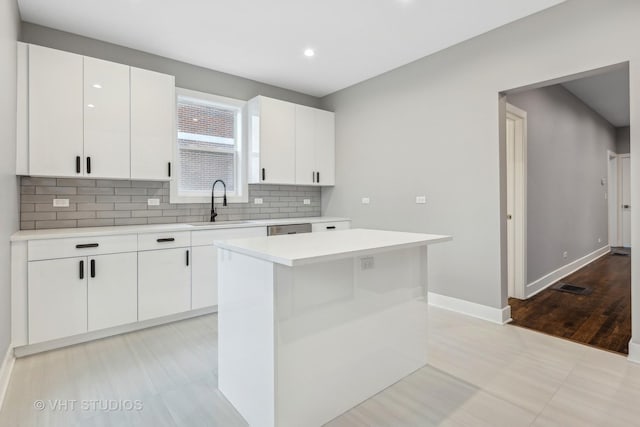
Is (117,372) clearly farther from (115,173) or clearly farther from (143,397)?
(115,173)

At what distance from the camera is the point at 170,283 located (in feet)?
10.2

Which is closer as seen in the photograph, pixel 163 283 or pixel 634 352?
pixel 634 352

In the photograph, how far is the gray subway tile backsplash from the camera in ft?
9.71

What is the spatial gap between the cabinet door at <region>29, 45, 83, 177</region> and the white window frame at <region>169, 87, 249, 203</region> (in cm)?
91

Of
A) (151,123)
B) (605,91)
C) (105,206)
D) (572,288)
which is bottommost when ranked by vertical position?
(572,288)

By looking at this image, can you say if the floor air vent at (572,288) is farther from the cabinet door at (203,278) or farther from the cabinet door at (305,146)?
the cabinet door at (203,278)

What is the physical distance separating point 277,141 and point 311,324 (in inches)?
121

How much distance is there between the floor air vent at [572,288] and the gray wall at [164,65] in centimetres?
433

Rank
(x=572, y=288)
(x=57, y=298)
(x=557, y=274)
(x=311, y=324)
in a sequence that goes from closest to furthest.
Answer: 1. (x=311, y=324)
2. (x=57, y=298)
3. (x=572, y=288)
4. (x=557, y=274)

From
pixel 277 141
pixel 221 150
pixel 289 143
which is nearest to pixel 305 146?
pixel 289 143

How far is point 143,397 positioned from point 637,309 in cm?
335

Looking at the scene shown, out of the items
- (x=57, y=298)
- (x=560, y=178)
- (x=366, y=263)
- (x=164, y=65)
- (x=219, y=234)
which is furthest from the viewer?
(x=560, y=178)

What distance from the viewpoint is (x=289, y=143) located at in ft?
14.5

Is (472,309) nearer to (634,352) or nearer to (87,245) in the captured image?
(634,352)
